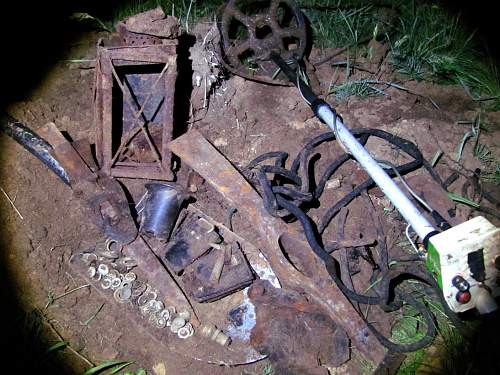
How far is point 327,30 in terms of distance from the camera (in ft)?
13.0

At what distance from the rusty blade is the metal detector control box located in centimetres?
61

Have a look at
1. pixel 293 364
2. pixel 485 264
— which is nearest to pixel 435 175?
pixel 485 264

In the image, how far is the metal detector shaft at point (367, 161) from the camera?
237 cm

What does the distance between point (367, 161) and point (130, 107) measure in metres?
1.78

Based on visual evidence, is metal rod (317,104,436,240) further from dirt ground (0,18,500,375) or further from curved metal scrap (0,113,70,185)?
curved metal scrap (0,113,70,185)

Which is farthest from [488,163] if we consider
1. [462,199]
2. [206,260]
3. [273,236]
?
[206,260]

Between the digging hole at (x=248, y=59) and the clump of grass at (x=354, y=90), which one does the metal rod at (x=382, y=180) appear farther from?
the digging hole at (x=248, y=59)

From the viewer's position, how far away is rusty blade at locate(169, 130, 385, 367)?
8.15ft

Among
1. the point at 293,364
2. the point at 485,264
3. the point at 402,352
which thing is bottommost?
the point at 293,364

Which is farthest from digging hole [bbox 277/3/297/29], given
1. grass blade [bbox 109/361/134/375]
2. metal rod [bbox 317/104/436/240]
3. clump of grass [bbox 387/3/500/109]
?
grass blade [bbox 109/361/134/375]

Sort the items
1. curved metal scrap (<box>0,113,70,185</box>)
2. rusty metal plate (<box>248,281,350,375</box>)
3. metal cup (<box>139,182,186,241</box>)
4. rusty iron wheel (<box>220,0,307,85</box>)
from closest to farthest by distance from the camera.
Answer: rusty metal plate (<box>248,281,350,375</box>), metal cup (<box>139,182,186,241</box>), curved metal scrap (<box>0,113,70,185</box>), rusty iron wheel (<box>220,0,307,85</box>)

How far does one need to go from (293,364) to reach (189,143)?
5.35ft

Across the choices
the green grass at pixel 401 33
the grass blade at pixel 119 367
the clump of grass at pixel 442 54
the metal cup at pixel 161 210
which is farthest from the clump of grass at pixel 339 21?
the grass blade at pixel 119 367

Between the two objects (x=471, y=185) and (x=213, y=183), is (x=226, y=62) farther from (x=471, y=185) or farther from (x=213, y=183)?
(x=471, y=185)
